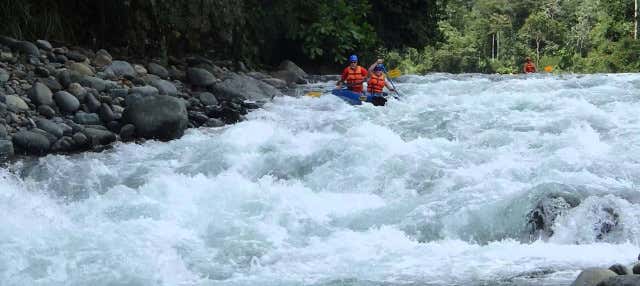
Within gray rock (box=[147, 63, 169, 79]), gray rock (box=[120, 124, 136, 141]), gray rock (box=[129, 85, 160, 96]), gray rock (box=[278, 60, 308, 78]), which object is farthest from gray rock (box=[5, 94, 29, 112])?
gray rock (box=[278, 60, 308, 78])

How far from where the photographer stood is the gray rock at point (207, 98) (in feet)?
36.1

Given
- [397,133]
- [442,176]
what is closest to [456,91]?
[397,133]

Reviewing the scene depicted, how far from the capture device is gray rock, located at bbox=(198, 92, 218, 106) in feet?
36.1

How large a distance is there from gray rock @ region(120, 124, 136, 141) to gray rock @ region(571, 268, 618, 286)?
20.6 feet

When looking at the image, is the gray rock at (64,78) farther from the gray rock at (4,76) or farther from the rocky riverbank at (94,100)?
the gray rock at (4,76)

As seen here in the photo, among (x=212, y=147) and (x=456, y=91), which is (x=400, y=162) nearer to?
(x=212, y=147)

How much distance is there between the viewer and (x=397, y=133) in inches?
366

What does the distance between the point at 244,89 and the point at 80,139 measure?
Result: 11.3ft

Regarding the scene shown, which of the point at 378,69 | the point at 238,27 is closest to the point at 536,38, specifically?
the point at 238,27

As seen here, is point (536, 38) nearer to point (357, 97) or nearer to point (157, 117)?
point (357, 97)

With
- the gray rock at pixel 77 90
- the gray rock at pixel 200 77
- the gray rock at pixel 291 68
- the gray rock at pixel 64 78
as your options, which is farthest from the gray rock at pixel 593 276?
the gray rock at pixel 291 68

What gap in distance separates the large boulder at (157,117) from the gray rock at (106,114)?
16cm

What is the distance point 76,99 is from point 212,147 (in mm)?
1961

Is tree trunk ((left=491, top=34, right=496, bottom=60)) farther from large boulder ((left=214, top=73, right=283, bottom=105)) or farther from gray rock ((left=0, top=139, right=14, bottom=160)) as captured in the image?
gray rock ((left=0, top=139, right=14, bottom=160))
